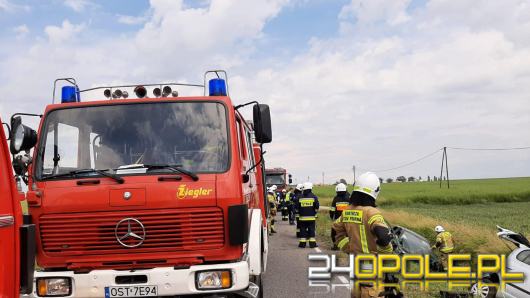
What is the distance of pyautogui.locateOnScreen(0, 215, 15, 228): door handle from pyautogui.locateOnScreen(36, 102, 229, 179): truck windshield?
6.34ft

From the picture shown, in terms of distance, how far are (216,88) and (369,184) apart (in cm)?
188

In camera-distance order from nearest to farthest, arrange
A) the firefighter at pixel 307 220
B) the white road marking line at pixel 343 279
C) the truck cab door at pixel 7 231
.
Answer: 1. the truck cab door at pixel 7 231
2. the white road marking line at pixel 343 279
3. the firefighter at pixel 307 220

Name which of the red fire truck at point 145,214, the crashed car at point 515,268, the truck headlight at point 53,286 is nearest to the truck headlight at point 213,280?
the red fire truck at point 145,214

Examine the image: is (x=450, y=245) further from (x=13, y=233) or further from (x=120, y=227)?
(x=13, y=233)

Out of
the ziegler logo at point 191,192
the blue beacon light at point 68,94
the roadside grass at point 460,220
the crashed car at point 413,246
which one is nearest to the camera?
the ziegler logo at point 191,192

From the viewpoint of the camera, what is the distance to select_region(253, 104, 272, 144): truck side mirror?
561cm

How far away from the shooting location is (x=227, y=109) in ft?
18.0

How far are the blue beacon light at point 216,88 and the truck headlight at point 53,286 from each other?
7.57 ft

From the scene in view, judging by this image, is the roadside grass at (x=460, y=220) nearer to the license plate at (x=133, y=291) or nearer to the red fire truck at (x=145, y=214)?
the red fire truck at (x=145, y=214)

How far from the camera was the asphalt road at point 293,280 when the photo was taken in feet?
26.5

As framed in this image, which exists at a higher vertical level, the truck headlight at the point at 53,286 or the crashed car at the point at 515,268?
the truck headlight at the point at 53,286

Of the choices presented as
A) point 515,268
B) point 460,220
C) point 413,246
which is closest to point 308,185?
point 413,246

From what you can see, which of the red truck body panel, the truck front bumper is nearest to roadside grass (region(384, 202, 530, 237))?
the truck front bumper

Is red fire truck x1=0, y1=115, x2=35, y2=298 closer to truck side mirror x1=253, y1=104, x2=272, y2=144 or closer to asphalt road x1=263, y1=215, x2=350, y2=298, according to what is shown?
truck side mirror x1=253, y1=104, x2=272, y2=144
